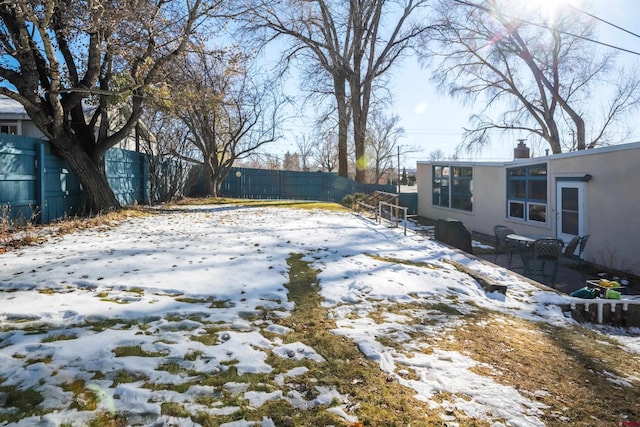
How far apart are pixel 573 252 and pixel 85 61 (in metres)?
13.1

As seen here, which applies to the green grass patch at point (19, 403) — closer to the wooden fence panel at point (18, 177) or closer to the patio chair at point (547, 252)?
the wooden fence panel at point (18, 177)

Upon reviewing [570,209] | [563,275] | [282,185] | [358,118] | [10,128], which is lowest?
[563,275]

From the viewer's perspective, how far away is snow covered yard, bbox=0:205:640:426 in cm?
239

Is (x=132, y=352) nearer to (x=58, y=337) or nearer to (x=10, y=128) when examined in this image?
(x=58, y=337)

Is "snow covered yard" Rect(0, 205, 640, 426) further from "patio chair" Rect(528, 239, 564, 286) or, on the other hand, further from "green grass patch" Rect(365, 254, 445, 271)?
"patio chair" Rect(528, 239, 564, 286)

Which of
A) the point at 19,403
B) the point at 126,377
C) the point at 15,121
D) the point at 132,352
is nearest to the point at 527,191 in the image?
the point at 132,352

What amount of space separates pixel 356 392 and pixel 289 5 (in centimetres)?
2188

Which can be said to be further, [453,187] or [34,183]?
[453,187]

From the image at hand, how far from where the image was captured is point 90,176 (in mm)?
10445

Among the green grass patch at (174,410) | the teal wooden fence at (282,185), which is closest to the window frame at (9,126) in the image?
the teal wooden fence at (282,185)

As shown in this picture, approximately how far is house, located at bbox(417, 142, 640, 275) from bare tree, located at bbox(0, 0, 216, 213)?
35.9 ft

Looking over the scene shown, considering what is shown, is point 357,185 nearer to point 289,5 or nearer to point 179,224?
point 289,5

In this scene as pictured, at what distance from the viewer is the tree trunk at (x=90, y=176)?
9.93 m

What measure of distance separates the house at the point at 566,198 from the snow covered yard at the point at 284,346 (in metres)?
5.14
